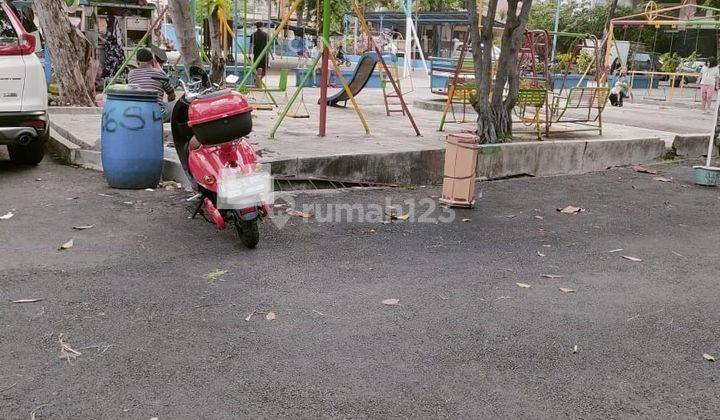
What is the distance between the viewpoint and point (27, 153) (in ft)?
26.0

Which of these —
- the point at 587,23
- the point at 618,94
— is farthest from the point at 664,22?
the point at 587,23

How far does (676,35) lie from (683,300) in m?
37.7

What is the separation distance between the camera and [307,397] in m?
3.08

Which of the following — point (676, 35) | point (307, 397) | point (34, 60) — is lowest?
point (307, 397)

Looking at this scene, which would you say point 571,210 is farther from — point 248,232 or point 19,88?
point 19,88

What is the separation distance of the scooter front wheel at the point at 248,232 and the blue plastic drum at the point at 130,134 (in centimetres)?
215

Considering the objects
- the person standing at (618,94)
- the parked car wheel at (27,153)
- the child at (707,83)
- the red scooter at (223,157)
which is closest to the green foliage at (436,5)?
the person standing at (618,94)

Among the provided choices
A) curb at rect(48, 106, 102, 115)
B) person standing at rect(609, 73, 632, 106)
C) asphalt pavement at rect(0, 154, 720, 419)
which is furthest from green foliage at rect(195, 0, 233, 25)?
person standing at rect(609, 73, 632, 106)

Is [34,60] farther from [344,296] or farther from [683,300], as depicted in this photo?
[683,300]

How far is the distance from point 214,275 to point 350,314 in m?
1.09

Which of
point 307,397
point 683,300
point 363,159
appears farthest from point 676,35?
point 307,397

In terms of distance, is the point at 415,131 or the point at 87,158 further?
the point at 415,131

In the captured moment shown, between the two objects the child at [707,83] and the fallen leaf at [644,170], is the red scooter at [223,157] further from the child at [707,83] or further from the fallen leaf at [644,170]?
the child at [707,83]

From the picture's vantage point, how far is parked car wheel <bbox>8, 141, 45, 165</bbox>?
7.87m
